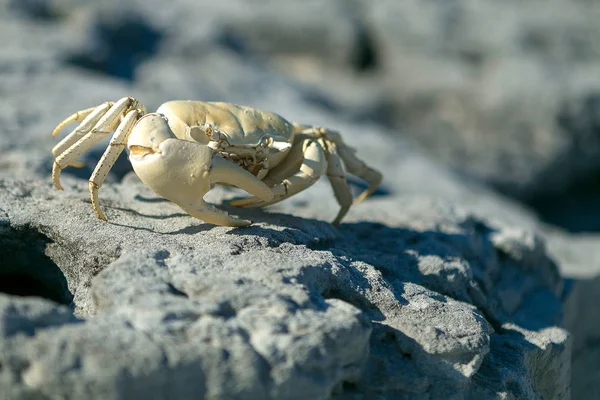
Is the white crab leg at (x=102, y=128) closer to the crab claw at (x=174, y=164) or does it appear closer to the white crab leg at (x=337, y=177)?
the crab claw at (x=174, y=164)

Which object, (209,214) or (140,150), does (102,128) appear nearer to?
(140,150)

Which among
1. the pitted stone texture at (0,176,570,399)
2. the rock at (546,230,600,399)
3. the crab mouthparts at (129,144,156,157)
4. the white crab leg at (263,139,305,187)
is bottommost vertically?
the rock at (546,230,600,399)

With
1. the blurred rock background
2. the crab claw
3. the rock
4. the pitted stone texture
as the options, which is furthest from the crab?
the blurred rock background

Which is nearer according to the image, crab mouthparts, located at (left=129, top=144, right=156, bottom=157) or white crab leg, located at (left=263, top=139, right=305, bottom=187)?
crab mouthparts, located at (left=129, top=144, right=156, bottom=157)

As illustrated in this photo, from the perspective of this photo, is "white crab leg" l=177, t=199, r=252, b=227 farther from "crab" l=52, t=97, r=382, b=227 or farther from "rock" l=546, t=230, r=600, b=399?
"rock" l=546, t=230, r=600, b=399

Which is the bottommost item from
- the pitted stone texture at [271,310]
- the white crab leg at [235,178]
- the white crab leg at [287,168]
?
the pitted stone texture at [271,310]

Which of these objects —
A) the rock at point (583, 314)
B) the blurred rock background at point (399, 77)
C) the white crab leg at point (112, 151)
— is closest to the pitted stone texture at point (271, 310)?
the white crab leg at point (112, 151)

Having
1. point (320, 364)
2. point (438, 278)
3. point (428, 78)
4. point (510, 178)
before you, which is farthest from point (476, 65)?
point (320, 364)
